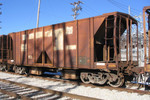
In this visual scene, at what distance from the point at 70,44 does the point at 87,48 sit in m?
1.19

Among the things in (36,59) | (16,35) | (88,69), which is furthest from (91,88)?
(16,35)

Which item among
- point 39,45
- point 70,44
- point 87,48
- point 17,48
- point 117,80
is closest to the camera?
point 117,80

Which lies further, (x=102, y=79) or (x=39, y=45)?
(x=39, y=45)

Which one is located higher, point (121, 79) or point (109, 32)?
point (109, 32)

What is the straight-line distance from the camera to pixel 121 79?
7.46 m

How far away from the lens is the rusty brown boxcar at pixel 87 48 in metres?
7.38

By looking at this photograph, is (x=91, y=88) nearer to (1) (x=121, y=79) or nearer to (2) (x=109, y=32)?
(1) (x=121, y=79)

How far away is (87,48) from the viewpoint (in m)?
7.83

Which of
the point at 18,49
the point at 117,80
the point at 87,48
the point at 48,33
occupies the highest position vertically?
the point at 48,33

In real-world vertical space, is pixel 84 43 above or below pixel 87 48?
above

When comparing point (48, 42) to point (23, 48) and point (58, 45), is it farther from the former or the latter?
point (23, 48)

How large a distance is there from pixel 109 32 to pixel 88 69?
A: 250cm

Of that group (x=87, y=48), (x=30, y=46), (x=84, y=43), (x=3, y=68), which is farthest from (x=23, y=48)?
(x=87, y=48)

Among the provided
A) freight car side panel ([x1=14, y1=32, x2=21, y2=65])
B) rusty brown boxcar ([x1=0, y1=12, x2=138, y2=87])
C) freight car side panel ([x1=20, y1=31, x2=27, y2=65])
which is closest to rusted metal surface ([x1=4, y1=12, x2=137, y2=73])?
rusty brown boxcar ([x1=0, y1=12, x2=138, y2=87])
